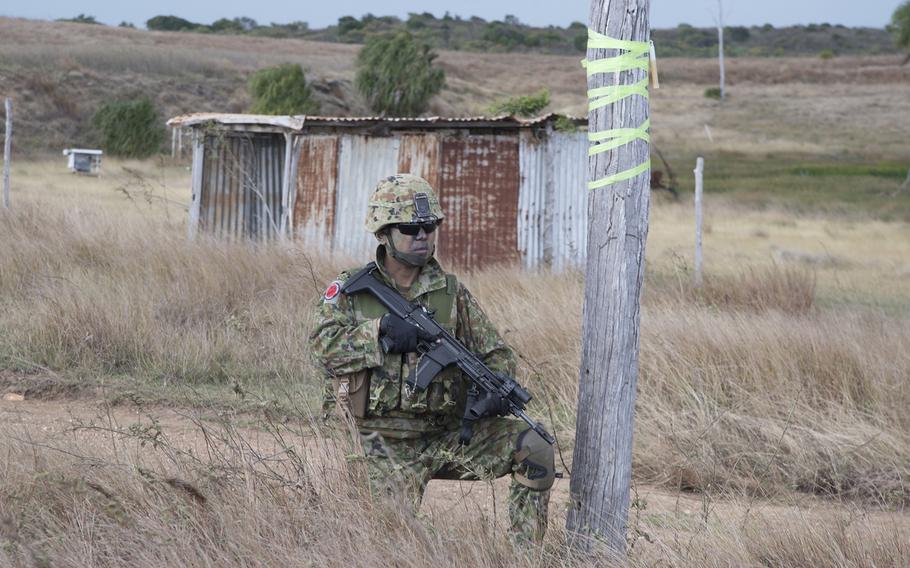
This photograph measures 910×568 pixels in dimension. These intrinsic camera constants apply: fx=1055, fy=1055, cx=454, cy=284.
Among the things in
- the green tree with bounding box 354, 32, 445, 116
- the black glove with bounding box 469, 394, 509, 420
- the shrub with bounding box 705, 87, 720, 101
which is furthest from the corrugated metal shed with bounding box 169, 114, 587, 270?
the shrub with bounding box 705, 87, 720, 101

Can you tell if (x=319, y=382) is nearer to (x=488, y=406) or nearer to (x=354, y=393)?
(x=354, y=393)

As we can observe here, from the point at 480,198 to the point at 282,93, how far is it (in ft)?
77.1

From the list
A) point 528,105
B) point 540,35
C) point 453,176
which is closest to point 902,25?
point 528,105

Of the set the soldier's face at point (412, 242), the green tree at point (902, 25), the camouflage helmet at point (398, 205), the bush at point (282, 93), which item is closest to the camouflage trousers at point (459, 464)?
the soldier's face at point (412, 242)

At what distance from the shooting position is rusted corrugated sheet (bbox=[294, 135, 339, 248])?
41.3 ft

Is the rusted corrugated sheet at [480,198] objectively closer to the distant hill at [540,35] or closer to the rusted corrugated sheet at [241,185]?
the rusted corrugated sheet at [241,185]

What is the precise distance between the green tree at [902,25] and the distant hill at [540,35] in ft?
139

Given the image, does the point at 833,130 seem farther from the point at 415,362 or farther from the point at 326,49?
the point at 415,362

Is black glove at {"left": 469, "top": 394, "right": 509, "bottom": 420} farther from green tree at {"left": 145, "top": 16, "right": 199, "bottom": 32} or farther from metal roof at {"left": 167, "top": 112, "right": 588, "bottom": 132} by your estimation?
green tree at {"left": 145, "top": 16, "right": 199, "bottom": 32}

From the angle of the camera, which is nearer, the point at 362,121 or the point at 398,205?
the point at 398,205

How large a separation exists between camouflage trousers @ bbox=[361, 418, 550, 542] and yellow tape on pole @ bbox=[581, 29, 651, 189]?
96 centimetres

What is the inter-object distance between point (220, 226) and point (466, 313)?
9.83 meters

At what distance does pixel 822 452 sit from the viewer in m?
5.66

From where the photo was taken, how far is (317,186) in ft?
41.6
